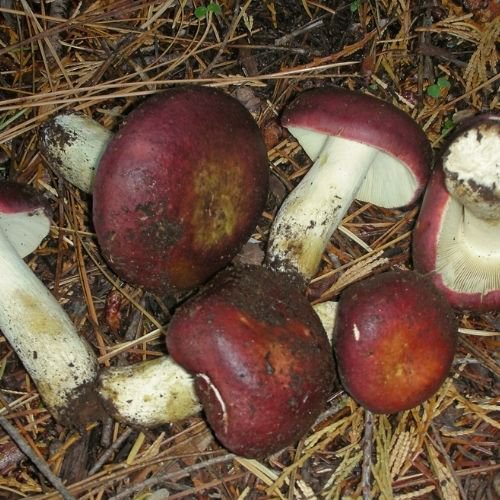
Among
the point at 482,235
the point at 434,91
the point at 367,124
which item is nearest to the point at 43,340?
the point at 367,124

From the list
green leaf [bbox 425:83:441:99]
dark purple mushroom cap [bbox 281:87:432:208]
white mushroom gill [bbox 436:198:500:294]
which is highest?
dark purple mushroom cap [bbox 281:87:432:208]

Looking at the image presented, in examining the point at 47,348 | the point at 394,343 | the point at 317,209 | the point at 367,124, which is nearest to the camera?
the point at 394,343

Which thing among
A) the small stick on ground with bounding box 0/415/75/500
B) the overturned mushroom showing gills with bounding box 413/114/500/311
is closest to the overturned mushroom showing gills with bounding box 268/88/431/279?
the overturned mushroom showing gills with bounding box 413/114/500/311

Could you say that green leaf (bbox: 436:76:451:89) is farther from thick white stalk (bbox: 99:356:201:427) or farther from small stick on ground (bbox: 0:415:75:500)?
small stick on ground (bbox: 0:415:75:500)

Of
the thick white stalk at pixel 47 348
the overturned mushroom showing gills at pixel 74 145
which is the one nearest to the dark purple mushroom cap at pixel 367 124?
the overturned mushroom showing gills at pixel 74 145

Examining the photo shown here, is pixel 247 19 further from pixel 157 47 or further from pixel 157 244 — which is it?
pixel 157 244

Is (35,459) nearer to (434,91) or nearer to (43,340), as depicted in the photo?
(43,340)

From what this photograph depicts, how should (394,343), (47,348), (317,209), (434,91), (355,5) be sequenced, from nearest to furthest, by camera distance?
1. (394,343)
2. (47,348)
3. (317,209)
4. (434,91)
5. (355,5)
